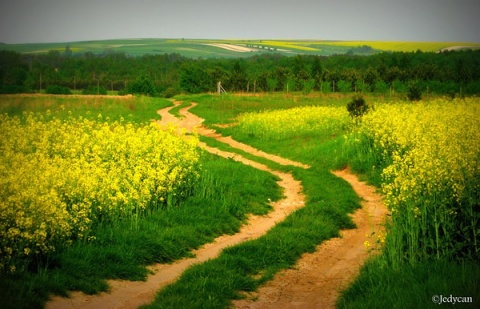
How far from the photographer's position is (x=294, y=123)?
34.0m

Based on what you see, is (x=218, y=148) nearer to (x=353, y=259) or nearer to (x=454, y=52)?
(x=353, y=259)

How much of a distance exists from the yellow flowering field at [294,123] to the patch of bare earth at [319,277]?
17.6 metres

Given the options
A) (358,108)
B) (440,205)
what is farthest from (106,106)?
(440,205)

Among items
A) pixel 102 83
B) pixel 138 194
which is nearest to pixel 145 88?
pixel 102 83

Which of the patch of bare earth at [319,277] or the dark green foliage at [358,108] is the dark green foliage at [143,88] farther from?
the patch of bare earth at [319,277]

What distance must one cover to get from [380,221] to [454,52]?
3968 inches

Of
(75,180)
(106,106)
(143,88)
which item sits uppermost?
(75,180)

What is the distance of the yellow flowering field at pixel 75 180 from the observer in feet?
28.6

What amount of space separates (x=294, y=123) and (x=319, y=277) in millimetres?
24549

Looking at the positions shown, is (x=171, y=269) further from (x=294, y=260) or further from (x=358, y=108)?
(x=358, y=108)

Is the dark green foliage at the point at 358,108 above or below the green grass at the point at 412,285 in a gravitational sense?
above

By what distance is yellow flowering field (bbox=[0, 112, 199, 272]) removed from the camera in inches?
344

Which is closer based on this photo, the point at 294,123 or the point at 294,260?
the point at 294,260

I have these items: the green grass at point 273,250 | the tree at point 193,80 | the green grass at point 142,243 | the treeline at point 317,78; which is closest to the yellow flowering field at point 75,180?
the green grass at point 142,243
